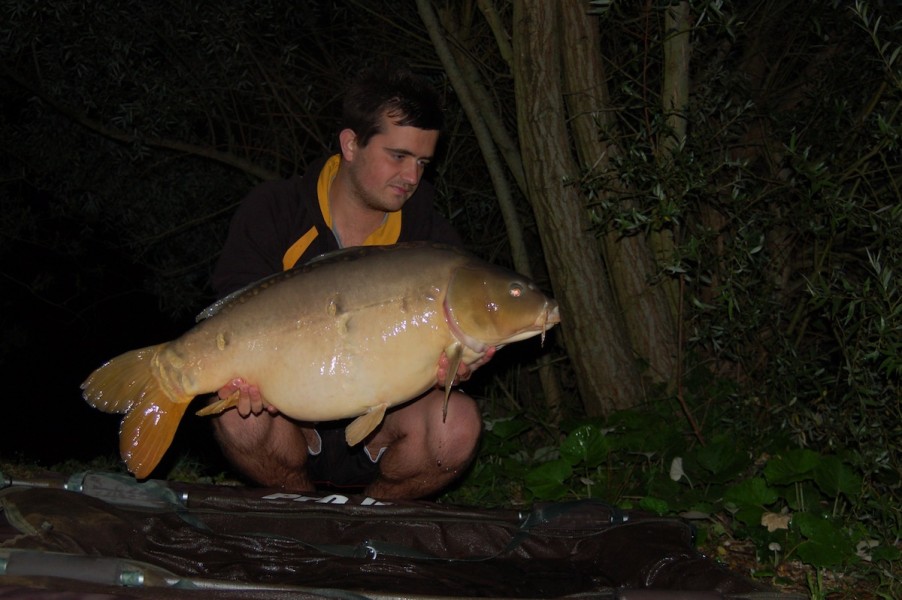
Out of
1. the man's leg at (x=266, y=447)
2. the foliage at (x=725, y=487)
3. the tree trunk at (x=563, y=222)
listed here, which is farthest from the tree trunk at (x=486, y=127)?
the man's leg at (x=266, y=447)

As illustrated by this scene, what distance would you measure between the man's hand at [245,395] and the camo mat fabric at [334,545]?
0.23 meters

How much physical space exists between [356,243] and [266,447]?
23.2 inches

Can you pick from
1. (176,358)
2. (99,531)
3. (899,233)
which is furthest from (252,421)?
(899,233)

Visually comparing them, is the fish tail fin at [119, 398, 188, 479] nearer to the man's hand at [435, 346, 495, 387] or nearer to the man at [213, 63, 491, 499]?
the man at [213, 63, 491, 499]

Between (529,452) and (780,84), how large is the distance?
1.60 m

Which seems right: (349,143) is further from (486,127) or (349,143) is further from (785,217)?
(785,217)

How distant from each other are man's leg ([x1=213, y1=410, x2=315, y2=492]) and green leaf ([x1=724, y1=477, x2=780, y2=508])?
1.11 metres

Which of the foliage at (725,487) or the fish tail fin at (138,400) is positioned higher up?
the fish tail fin at (138,400)

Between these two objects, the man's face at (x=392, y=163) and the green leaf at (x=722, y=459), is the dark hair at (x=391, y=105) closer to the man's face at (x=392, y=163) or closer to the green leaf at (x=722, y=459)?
the man's face at (x=392, y=163)

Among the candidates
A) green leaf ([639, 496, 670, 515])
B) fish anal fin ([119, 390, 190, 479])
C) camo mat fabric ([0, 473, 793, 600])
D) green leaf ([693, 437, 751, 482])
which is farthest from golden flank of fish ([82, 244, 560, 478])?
green leaf ([693, 437, 751, 482])

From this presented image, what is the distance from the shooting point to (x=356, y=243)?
2498 millimetres

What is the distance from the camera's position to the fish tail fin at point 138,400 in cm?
199

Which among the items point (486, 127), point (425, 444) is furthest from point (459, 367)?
point (486, 127)

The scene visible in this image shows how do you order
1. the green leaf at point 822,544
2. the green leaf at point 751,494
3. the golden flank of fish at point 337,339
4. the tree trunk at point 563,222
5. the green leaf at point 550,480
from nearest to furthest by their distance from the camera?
the golden flank of fish at point 337,339, the green leaf at point 822,544, the green leaf at point 751,494, the green leaf at point 550,480, the tree trunk at point 563,222
